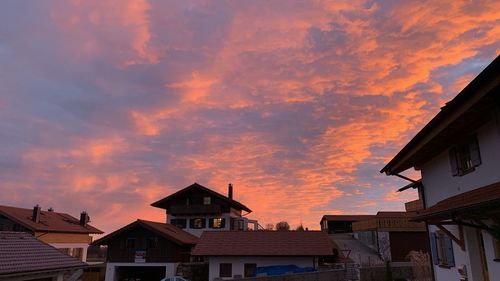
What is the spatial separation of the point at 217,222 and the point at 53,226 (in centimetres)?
2023

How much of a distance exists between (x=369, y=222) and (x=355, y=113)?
21.3 metres

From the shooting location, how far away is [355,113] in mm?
24578

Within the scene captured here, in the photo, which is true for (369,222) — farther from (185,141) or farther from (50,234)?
(50,234)

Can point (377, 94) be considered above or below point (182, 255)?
above

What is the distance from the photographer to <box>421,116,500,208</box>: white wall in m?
9.72

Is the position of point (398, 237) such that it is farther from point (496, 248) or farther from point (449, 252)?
point (496, 248)

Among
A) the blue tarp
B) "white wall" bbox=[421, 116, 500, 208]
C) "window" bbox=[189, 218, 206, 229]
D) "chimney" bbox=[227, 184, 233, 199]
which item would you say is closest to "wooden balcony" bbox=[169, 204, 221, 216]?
"window" bbox=[189, 218, 206, 229]

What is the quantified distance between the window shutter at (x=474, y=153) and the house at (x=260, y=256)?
75.2ft

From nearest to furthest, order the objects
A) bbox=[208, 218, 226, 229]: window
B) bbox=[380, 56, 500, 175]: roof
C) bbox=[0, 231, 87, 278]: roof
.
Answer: bbox=[380, 56, 500, 175]: roof < bbox=[0, 231, 87, 278]: roof < bbox=[208, 218, 226, 229]: window

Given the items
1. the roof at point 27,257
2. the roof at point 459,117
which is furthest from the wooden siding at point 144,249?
the roof at point 459,117

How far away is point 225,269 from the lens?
3303 cm

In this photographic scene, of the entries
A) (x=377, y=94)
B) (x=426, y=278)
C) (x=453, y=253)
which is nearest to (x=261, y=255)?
(x=426, y=278)

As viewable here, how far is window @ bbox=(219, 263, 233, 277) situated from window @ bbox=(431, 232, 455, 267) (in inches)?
810

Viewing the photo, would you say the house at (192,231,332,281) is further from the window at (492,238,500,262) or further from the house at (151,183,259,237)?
the window at (492,238,500,262)
